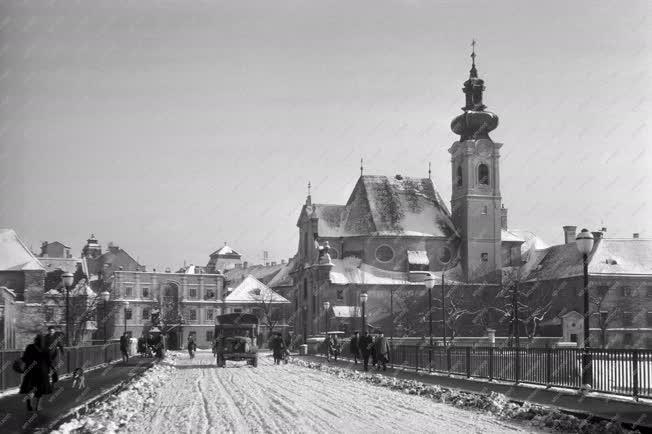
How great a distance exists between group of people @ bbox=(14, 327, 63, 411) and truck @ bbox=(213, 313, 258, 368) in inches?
927

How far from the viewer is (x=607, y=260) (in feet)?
262

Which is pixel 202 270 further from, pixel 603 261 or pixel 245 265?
pixel 603 261

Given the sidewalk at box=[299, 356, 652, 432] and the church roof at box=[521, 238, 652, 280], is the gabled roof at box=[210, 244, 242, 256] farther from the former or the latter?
the sidewalk at box=[299, 356, 652, 432]

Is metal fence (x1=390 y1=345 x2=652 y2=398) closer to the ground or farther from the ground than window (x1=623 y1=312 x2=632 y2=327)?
farther from the ground

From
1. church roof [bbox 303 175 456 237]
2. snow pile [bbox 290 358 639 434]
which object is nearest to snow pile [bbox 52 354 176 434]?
snow pile [bbox 290 358 639 434]

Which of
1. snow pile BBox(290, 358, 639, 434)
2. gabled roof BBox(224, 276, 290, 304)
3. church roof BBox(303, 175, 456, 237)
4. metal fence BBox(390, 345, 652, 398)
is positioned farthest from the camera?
gabled roof BBox(224, 276, 290, 304)

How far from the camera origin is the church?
81438mm

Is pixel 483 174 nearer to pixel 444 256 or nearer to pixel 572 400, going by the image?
pixel 444 256

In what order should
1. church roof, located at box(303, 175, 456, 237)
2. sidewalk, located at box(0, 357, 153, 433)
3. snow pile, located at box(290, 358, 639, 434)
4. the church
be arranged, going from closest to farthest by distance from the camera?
snow pile, located at box(290, 358, 639, 434) < sidewalk, located at box(0, 357, 153, 433) < the church < church roof, located at box(303, 175, 456, 237)

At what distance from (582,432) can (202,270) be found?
391 ft

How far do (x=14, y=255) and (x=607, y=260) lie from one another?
183ft

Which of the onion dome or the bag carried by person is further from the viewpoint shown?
the onion dome

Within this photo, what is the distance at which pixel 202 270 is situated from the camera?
130000mm

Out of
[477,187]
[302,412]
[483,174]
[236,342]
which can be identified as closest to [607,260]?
[477,187]
